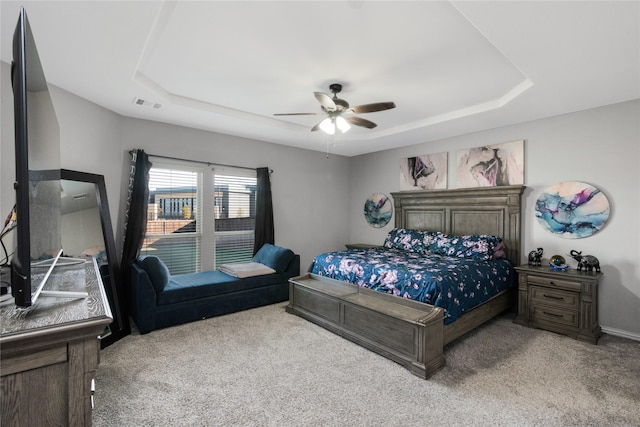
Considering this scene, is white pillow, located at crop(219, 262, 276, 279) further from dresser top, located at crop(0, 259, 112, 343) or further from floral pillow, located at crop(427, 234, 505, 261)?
dresser top, located at crop(0, 259, 112, 343)

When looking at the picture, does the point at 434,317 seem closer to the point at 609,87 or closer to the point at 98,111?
the point at 609,87

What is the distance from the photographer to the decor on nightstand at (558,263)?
3405 millimetres

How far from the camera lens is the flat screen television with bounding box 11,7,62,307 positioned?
3.08ft

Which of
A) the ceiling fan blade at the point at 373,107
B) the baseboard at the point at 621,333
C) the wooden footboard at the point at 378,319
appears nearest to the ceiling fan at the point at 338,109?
the ceiling fan blade at the point at 373,107

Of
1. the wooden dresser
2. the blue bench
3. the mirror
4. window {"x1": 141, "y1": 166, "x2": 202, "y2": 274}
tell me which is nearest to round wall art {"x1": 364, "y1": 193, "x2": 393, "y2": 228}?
the blue bench

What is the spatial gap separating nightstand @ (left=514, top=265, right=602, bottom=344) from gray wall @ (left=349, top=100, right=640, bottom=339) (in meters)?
0.27

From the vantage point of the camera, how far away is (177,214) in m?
4.27

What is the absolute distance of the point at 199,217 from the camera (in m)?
4.46

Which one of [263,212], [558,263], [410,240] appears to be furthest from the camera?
[263,212]

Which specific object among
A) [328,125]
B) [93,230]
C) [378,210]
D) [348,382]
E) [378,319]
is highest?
[328,125]

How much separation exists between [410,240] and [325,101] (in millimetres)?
2827

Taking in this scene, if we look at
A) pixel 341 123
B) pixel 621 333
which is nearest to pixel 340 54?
pixel 341 123

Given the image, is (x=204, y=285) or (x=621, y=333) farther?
(x=204, y=285)

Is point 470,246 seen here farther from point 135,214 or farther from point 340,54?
point 135,214
